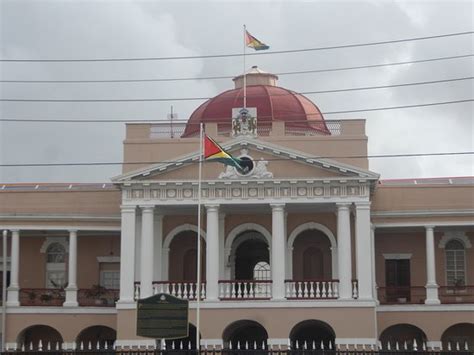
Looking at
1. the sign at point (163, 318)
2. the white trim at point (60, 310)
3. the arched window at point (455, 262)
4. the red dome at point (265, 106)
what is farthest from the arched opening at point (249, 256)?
the sign at point (163, 318)

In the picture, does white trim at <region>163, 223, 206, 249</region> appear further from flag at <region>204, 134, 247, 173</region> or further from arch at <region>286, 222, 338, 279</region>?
flag at <region>204, 134, 247, 173</region>

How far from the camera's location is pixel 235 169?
32375 millimetres

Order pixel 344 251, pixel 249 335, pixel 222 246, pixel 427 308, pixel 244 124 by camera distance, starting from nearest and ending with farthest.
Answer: pixel 344 251 < pixel 244 124 < pixel 222 246 < pixel 427 308 < pixel 249 335

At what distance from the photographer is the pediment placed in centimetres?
3206

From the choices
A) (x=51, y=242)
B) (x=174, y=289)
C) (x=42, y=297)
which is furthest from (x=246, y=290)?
(x=51, y=242)

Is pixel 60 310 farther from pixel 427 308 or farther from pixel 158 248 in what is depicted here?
pixel 427 308

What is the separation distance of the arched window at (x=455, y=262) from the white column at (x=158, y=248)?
10955 millimetres

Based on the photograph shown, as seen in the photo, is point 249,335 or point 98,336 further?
point 98,336

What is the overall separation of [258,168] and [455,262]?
31.0ft

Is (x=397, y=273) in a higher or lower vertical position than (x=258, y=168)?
lower

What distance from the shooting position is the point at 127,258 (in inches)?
1273

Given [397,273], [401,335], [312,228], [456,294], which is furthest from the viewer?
[397,273]

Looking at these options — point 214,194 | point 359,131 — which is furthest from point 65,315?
point 359,131

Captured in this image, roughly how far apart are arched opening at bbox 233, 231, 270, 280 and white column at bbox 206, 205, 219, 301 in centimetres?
377
